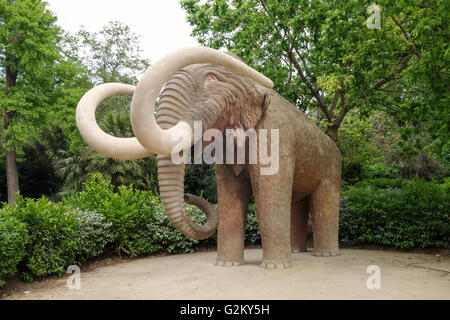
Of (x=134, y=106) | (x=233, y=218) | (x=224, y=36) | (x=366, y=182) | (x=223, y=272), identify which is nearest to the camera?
(x=134, y=106)

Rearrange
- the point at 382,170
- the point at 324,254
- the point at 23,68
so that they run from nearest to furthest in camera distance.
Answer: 1. the point at 324,254
2. the point at 23,68
3. the point at 382,170

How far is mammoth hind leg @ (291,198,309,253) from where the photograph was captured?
252 inches

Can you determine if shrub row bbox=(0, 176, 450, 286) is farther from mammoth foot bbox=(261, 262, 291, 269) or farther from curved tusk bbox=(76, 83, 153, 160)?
mammoth foot bbox=(261, 262, 291, 269)

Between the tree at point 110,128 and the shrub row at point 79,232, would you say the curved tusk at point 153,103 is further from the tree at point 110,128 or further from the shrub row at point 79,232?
the tree at point 110,128

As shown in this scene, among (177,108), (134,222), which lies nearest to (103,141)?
(177,108)

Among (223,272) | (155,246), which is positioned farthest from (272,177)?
(155,246)

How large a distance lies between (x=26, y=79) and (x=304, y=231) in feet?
48.0

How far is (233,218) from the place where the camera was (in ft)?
17.0

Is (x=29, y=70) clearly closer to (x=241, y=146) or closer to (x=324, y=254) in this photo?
(x=241, y=146)

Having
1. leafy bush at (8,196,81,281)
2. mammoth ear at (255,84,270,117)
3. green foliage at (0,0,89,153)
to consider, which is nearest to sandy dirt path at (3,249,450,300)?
leafy bush at (8,196,81,281)

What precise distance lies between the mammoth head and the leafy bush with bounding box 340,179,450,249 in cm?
396

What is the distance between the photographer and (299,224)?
642 cm

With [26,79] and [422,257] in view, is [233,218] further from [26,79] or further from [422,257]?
[26,79]

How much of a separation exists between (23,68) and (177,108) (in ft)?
48.6
